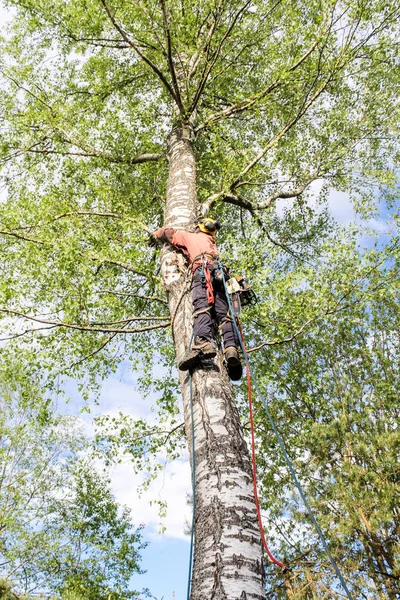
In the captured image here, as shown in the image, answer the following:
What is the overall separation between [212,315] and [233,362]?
1.92 feet

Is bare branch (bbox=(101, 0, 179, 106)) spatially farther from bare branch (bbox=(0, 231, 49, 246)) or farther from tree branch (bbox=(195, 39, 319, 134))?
bare branch (bbox=(0, 231, 49, 246))

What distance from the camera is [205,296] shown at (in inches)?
150

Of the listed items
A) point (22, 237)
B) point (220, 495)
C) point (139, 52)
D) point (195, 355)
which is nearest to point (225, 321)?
point (195, 355)

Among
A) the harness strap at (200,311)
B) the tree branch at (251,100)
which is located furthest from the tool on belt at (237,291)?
the tree branch at (251,100)

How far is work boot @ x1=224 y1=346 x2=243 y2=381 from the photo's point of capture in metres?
3.42

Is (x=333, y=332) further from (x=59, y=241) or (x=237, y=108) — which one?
(x=59, y=241)

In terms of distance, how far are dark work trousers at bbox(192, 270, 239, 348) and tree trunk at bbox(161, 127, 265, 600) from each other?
17cm

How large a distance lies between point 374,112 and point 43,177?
740cm

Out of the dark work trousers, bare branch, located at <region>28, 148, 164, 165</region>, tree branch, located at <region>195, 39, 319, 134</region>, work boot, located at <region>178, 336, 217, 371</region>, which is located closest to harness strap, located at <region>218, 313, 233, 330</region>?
the dark work trousers

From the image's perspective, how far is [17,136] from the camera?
330 inches

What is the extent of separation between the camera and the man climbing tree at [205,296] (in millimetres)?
3371

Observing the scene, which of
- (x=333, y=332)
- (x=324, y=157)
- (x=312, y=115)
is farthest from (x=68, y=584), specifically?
(x=312, y=115)

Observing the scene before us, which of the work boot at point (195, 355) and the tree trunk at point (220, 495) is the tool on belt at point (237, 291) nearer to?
the tree trunk at point (220, 495)

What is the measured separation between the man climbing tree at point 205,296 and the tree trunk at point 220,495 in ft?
0.44
